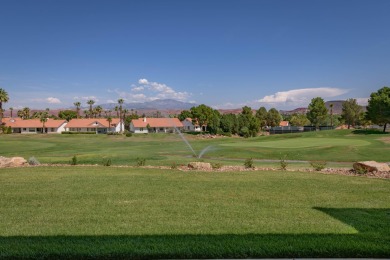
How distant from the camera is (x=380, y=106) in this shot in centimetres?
6944

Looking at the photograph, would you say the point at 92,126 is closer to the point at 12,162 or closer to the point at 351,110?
the point at 351,110

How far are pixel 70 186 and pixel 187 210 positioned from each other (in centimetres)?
513

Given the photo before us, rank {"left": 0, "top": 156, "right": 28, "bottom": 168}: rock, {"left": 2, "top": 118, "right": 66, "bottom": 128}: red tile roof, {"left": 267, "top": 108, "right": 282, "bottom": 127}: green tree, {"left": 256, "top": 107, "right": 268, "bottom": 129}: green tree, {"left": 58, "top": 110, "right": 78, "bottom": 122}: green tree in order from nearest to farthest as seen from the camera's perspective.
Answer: {"left": 0, "top": 156, "right": 28, "bottom": 168}: rock
{"left": 2, "top": 118, "right": 66, "bottom": 128}: red tile roof
{"left": 256, "top": 107, "right": 268, "bottom": 129}: green tree
{"left": 267, "top": 108, "right": 282, "bottom": 127}: green tree
{"left": 58, "top": 110, "right": 78, "bottom": 122}: green tree

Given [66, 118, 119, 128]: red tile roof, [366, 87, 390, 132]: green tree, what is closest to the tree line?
[366, 87, 390, 132]: green tree

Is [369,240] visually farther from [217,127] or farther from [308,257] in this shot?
[217,127]

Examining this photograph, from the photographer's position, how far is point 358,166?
16.5 m

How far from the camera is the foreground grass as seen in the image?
18.4 feet

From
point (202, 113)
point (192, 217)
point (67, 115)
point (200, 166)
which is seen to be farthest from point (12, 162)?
point (67, 115)

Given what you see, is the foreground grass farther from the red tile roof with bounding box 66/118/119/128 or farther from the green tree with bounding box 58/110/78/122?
the green tree with bounding box 58/110/78/122

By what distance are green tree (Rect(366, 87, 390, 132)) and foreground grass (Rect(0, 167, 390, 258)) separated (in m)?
63.2

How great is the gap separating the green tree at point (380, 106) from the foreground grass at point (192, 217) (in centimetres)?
6321

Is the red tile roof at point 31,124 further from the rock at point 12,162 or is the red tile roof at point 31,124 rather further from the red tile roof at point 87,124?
the rock at point 12,162

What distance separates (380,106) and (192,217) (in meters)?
A: 72.1

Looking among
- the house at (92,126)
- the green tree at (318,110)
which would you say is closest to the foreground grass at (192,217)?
the green tree at (318,110)
